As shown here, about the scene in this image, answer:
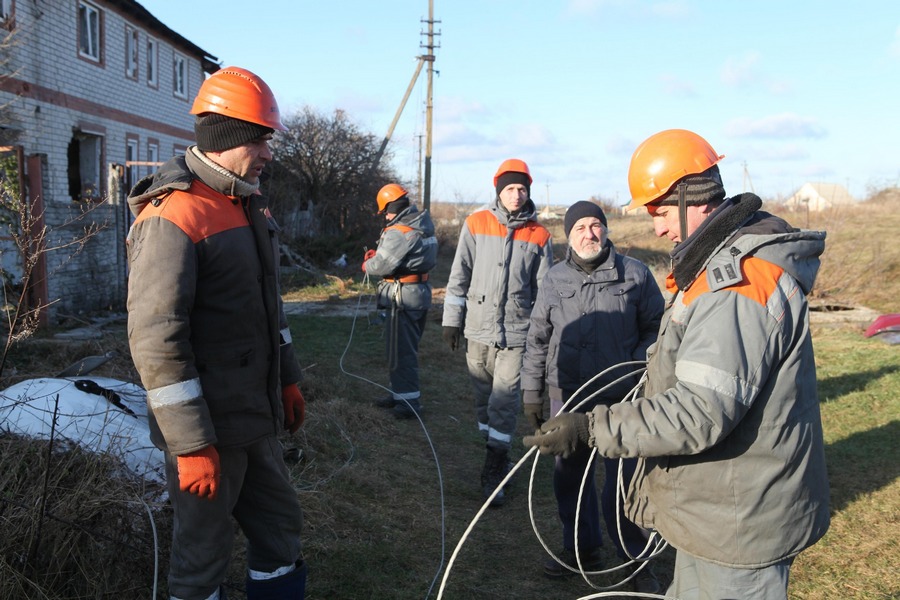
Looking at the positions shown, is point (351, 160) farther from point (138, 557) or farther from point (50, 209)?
point (138, 557)

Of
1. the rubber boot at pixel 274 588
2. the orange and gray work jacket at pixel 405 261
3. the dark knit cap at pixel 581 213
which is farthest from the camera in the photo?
the orange and gray work jacket at pixel 405 261

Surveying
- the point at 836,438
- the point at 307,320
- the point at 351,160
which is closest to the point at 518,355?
the point at 836,438

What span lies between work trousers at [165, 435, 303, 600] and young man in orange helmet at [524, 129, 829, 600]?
1296mm

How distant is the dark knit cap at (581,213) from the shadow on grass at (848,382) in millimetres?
5088

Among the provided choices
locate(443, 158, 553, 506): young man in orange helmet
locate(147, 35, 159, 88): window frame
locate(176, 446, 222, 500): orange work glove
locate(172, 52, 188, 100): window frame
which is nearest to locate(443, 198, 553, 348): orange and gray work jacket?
locate(443, 158, 553, 506): young man in orange helmet

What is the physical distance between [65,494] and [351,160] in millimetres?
21652

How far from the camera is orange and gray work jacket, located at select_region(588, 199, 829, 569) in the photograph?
7.06 ft

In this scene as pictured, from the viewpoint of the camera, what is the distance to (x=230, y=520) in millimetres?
2812

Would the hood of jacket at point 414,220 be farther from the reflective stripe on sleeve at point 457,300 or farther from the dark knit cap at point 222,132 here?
the dark knit cap at point 222,132

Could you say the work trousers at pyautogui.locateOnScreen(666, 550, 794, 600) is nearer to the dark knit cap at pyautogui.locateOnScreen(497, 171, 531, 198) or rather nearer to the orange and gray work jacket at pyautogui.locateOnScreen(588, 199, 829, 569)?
the orange and gray work jacket at pyautogui.locateOnScreen(588, 199, 829, 569)

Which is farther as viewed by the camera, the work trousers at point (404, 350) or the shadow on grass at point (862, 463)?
the work trousers at point (404, 350)

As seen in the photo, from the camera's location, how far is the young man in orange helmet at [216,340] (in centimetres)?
252

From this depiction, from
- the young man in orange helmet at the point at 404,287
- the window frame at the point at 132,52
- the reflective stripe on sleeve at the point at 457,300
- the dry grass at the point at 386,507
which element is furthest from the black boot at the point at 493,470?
the window frame at the point at 132,52

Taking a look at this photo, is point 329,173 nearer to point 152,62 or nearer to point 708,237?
point 152,62
